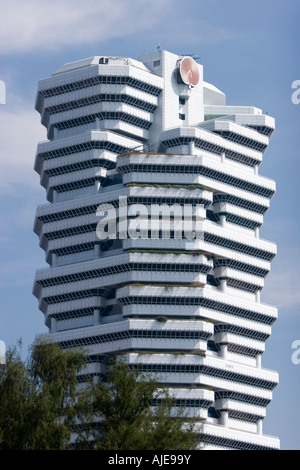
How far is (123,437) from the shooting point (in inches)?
7534

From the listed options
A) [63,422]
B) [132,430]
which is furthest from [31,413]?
[132,430]

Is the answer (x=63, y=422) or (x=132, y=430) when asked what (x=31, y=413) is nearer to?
(x=63, y=422)

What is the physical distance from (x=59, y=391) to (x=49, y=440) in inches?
398
